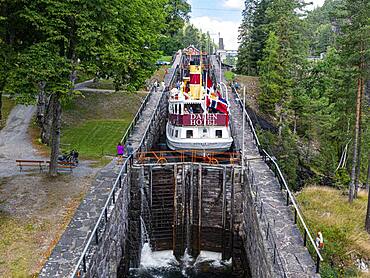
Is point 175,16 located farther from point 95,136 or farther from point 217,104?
point 217,104

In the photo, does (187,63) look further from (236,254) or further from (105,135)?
(236,254)

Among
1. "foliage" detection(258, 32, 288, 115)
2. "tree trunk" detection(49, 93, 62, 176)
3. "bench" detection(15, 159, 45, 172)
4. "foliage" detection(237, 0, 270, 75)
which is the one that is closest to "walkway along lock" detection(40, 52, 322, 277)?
"tree trunk" detection(49, 93, 62, 176)

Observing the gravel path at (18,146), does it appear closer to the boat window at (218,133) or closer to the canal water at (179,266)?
the canal water at (179,266)

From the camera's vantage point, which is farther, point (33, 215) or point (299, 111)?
point (299, 111)

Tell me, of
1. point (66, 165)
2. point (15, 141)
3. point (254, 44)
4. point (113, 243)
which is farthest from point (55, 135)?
point (254, 44)

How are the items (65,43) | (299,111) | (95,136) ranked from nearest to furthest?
(65,43) < (95,136) < (299,111)

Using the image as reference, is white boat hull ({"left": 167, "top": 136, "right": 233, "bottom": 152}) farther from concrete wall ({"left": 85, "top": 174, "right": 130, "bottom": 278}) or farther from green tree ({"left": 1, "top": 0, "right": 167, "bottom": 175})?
green tree ({"left": 1, "top": 0, "right": 167, "bottom": 175})

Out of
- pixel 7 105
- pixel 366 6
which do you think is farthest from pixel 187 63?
pixel 366 6

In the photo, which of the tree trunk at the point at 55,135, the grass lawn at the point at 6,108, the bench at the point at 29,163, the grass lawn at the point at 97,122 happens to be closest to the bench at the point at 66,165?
the bench at the point at 29,163
